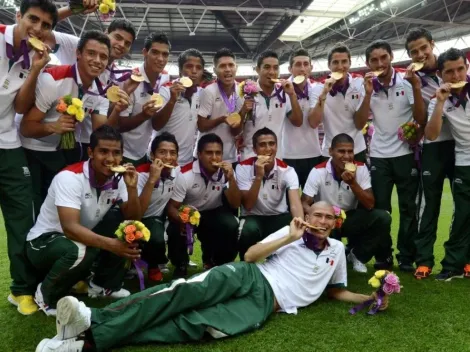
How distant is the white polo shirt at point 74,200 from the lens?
11.4 feet

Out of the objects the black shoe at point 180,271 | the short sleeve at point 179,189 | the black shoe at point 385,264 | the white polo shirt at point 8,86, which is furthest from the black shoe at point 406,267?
the white polo shirt at point 8,86

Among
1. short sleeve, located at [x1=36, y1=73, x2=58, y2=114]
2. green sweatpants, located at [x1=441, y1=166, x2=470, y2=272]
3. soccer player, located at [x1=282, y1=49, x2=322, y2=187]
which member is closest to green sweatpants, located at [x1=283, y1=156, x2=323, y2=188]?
soccer player, located at [x1=282, y1=49, x2=322, y2=187]

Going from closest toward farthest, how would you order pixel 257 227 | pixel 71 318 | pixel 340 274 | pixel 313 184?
pixel 71 318, pixel 340 274, pixel 257 227, pixel 313 184

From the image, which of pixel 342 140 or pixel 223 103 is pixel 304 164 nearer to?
pixel 342 140

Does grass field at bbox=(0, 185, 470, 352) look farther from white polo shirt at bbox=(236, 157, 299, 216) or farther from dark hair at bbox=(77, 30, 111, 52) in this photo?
dark hair at bbox=(77, 30, 111, 52)

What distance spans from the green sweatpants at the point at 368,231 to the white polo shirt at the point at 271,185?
0.72m

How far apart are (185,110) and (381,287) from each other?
2.79 meters

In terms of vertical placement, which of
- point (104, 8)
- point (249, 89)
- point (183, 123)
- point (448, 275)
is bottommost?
point (448, 275)

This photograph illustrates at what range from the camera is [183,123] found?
16.5 ft

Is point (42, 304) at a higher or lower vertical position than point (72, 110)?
lower

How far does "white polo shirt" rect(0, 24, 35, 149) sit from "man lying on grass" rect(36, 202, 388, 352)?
1672 millimetres

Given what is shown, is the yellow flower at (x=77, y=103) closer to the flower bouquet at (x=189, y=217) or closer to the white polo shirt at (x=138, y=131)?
the white polo shirt at (x=138, y=131)

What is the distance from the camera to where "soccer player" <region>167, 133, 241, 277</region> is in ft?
15.3

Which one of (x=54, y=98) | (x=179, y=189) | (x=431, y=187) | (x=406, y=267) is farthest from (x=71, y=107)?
(x=406, y=267)
